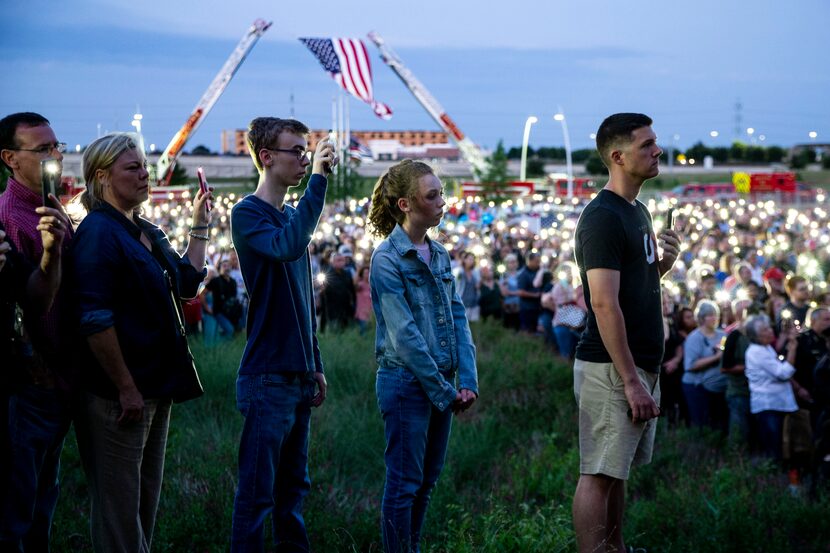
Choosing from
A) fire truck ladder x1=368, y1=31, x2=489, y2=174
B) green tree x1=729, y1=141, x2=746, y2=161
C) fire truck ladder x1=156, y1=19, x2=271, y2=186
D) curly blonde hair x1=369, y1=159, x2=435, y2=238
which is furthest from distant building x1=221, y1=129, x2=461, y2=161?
curly blonde hair x1=369, y1=159, x2=435, y2=238

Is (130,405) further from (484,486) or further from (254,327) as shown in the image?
(484,486)

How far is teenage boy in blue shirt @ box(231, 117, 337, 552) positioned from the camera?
4.39 meters

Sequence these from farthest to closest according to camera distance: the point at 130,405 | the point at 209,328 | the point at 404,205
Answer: the point at 209,328
the point at 404,205
the point at 130,405

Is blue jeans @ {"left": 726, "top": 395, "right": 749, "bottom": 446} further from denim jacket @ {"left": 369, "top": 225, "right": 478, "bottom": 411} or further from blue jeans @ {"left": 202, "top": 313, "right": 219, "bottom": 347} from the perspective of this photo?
blue jeans @ {"left": 202, "top": 313, "right": 219, "bottom": 347}

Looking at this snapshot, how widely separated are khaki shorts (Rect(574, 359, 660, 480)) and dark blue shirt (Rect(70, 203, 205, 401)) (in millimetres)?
1612

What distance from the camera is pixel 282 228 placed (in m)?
4.39

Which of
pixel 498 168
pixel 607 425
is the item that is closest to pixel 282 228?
pixel 607 425

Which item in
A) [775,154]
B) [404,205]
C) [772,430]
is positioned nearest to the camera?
[404,205]

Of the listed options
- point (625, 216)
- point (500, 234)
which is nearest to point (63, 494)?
point (625, 216)

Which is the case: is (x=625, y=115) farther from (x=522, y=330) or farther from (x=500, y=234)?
(x=500, y=234)

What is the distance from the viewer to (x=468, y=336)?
16.1 ft

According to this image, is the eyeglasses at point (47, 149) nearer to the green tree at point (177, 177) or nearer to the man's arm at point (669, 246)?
the man's arm at point (669, 246)

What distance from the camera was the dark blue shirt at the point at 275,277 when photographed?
4363 millimetres

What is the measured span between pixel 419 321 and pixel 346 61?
53.6m
